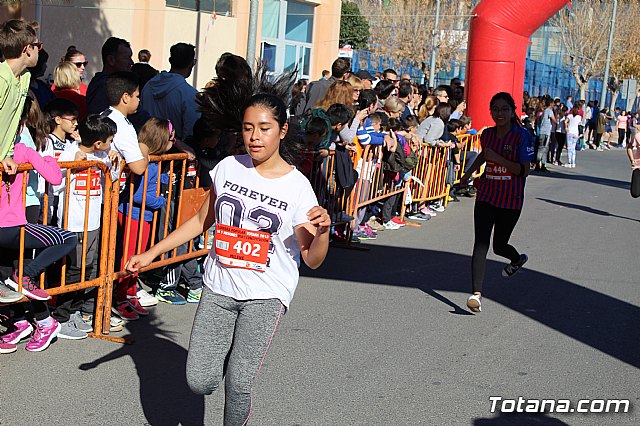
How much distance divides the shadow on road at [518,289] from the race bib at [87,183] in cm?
316

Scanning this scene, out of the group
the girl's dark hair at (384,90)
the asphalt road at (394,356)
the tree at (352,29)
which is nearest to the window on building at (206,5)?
the girl's dark hair at (384,90)

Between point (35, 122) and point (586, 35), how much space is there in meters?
54.7

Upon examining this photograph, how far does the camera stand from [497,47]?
19.0 m

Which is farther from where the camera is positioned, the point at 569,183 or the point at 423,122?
the point at 569,183

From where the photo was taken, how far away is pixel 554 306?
8.48 m

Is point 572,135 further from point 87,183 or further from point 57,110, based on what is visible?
point 87,183

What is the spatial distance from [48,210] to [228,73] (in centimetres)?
168

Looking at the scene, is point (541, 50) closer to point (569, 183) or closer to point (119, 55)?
point (569, 183)

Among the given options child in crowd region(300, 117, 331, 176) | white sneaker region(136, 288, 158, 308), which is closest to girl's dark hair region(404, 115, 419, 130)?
child in crowd region(300, 117, 331, 176)

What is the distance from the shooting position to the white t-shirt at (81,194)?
6.35m

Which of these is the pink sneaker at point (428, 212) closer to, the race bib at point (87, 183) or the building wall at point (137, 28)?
the building wall at point (137, 28)

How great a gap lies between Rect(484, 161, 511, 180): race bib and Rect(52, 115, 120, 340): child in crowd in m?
3.40

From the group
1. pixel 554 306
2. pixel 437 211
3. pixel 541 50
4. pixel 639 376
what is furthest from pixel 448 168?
pixel 541 50

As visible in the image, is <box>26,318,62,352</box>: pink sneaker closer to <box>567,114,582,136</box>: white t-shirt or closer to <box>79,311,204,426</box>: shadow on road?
<box>79,311,204,426</box>: shadow on road
